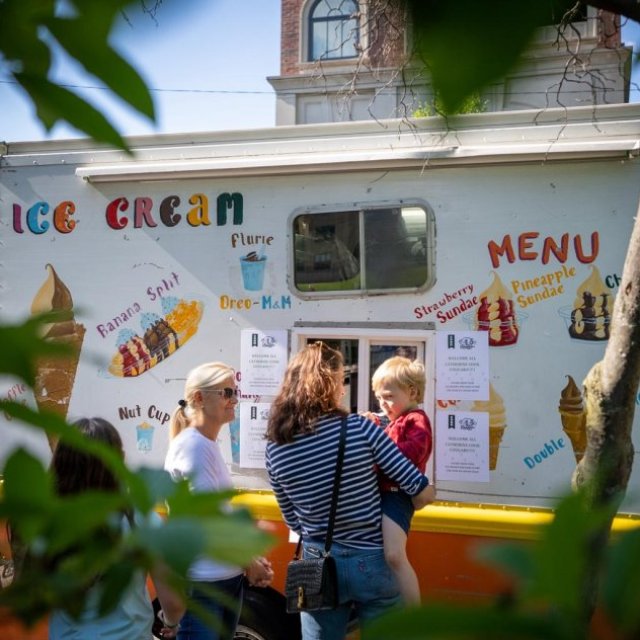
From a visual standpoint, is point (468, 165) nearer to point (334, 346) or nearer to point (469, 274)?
point (469, 274)

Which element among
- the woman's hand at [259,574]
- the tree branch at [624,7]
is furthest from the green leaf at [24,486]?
the woman's hand at [259,574]

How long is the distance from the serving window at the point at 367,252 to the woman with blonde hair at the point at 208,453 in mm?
853

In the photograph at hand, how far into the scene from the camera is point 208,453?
348 cm

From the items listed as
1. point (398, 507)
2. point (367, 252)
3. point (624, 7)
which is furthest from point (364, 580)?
point (624, 7)

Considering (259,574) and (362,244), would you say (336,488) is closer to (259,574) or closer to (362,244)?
(259,574)

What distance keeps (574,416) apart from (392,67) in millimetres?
1962

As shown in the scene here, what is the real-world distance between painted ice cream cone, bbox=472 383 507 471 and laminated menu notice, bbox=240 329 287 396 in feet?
3.62

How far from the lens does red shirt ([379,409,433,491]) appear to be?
367 centimetres

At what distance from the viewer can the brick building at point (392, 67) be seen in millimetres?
749

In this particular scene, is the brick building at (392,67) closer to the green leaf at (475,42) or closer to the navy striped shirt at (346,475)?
the green leaf at (475,42)

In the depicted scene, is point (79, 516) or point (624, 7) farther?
point (624, 7)

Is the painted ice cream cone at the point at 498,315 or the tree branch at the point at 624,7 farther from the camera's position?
the painted ice cream cone at the point at 498,315

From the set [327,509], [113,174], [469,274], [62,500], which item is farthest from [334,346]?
[62,500]

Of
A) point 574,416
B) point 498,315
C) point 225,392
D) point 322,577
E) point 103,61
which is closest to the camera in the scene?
point 103,61
